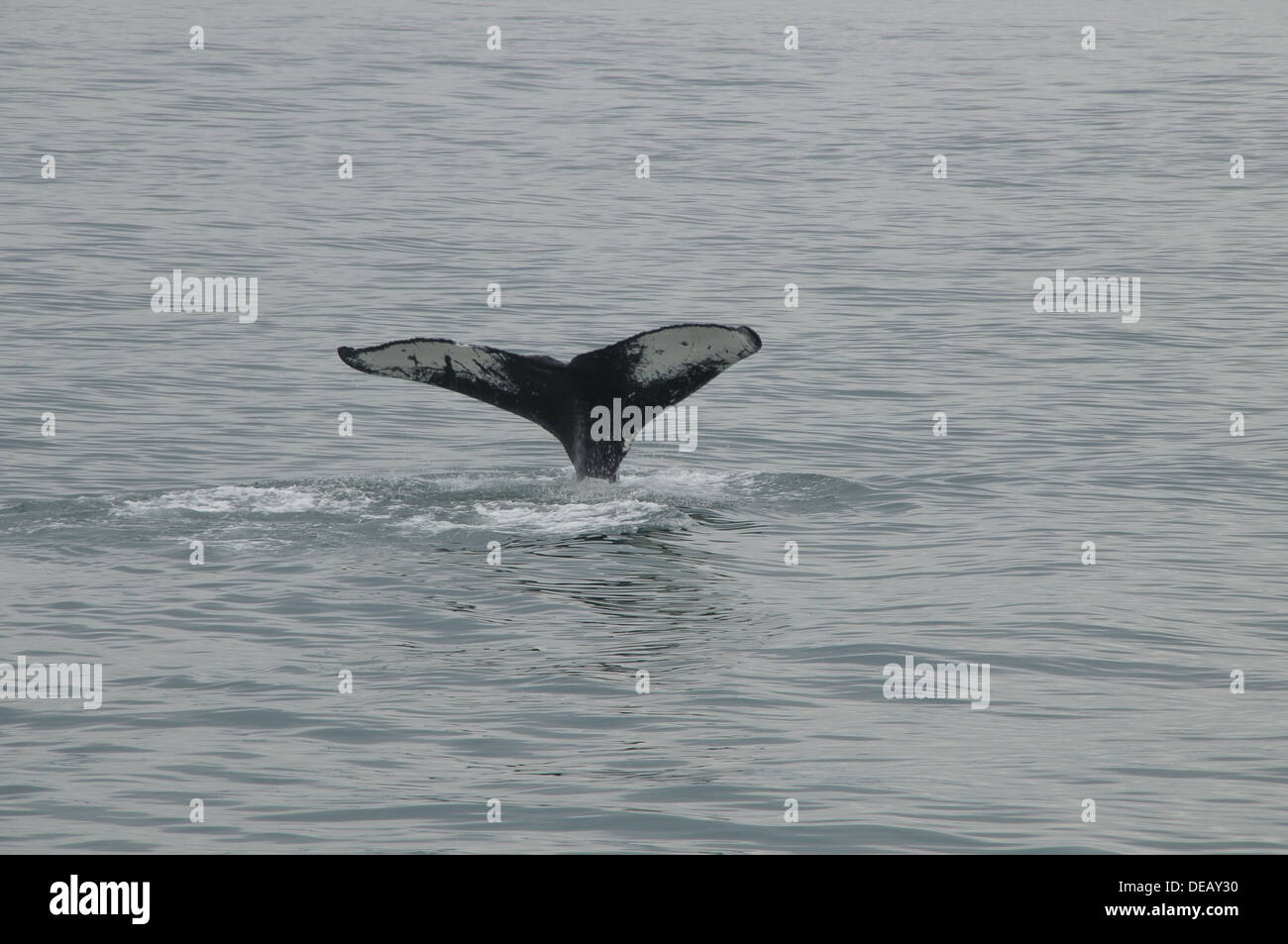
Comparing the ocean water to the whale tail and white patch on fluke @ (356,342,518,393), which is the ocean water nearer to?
the whale tail

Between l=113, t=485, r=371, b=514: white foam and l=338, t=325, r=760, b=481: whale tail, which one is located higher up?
l=338, t=325, r=760, b=481: whale tail

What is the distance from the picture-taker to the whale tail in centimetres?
1330

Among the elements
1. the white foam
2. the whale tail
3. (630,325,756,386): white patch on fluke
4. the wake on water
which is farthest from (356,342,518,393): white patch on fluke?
the white foam

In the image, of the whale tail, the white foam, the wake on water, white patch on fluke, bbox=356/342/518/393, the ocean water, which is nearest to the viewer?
the ocean water

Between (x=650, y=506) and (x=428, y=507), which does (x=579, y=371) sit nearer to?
(x=650, y=506)

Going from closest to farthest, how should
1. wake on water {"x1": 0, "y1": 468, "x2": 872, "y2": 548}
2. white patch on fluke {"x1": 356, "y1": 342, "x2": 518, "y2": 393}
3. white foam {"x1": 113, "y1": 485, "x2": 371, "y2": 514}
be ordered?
white patch on fluke {"x1": 356, "y1": 342, "x2": 518, "y2": 393}
wake on water {"x1": 0, "y1": 468, "x2": 872, "y2": 548}
white foam {"x1": 113, "y1": 485, "x2": 371, "y2": 514}

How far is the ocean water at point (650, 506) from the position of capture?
959cm

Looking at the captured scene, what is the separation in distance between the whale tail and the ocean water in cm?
91

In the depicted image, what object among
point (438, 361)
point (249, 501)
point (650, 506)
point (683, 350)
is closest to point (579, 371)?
point (683, 350)

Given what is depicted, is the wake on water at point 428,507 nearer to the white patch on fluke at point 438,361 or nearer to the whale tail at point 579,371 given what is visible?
the whale tail at point 579,371

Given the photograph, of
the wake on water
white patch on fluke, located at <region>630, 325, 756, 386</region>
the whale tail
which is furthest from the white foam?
white patch on fluke, located at <region>630, 325, 756, 386</region>

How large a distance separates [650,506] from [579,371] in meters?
1.48

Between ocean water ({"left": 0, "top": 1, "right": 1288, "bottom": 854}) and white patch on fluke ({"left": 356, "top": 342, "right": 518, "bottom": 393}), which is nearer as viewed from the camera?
ocean water ({"left": 0, "top": 1, "right": 1288, "bottom": 854})

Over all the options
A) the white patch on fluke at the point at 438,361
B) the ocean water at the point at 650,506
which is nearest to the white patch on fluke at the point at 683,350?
the white patch on fluke at the point at 438,361
